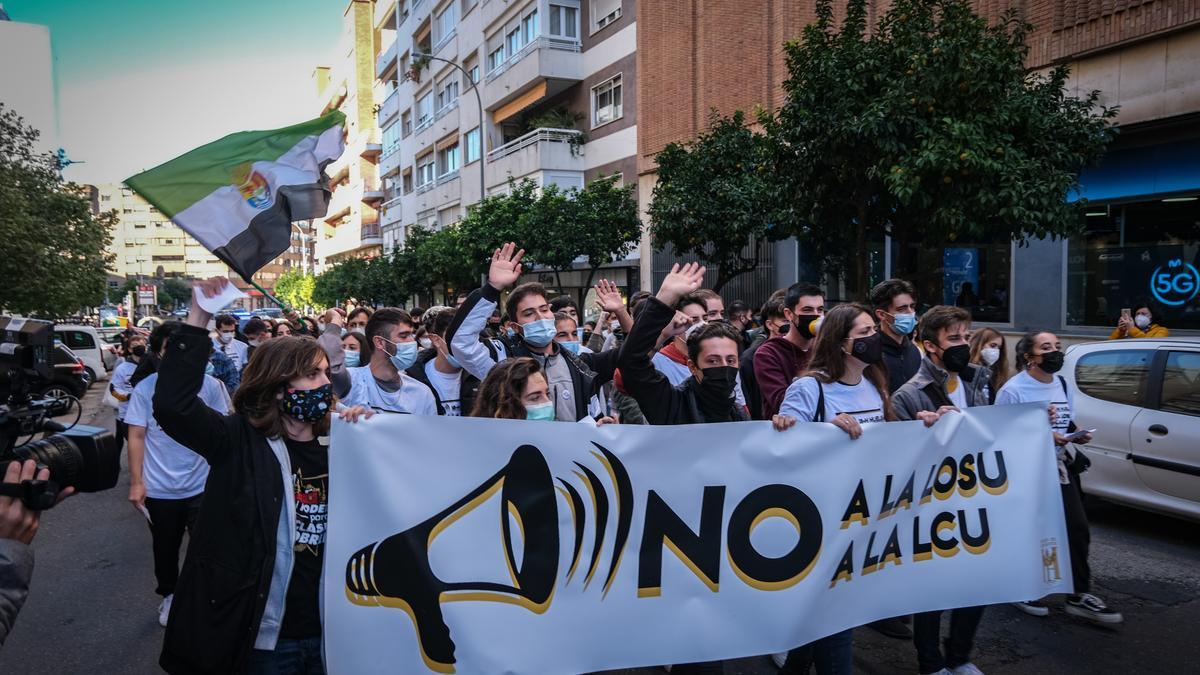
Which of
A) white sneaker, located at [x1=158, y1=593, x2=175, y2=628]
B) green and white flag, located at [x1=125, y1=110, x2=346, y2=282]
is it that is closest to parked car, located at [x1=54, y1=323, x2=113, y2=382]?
white sneaker, located at [x1=158, y1=593, x2=175, y2=628]

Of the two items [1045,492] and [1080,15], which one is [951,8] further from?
[1045,492]

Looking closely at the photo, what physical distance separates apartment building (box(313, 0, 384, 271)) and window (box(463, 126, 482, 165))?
2121 centimetres

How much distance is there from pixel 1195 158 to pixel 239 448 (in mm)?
13568

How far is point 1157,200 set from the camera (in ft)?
39.1

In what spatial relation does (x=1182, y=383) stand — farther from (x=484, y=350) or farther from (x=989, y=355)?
(x=484, y=350)

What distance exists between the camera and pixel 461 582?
2863 millimetres

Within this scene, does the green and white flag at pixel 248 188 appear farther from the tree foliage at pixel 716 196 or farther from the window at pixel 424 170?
the window at pixel 424 170

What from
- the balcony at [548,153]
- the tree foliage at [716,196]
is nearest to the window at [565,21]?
the balcony at [548,153]

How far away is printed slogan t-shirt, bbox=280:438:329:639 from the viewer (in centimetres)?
260

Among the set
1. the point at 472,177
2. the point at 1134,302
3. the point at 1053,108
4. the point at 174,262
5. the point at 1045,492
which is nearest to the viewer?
the point at 1045,492

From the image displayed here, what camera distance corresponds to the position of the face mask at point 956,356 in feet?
13.2

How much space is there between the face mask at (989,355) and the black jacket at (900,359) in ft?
1.83

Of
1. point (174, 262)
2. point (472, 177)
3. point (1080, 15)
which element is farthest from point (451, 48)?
point (174, 262)

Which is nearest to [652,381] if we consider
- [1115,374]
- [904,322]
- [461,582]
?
[461,582]
